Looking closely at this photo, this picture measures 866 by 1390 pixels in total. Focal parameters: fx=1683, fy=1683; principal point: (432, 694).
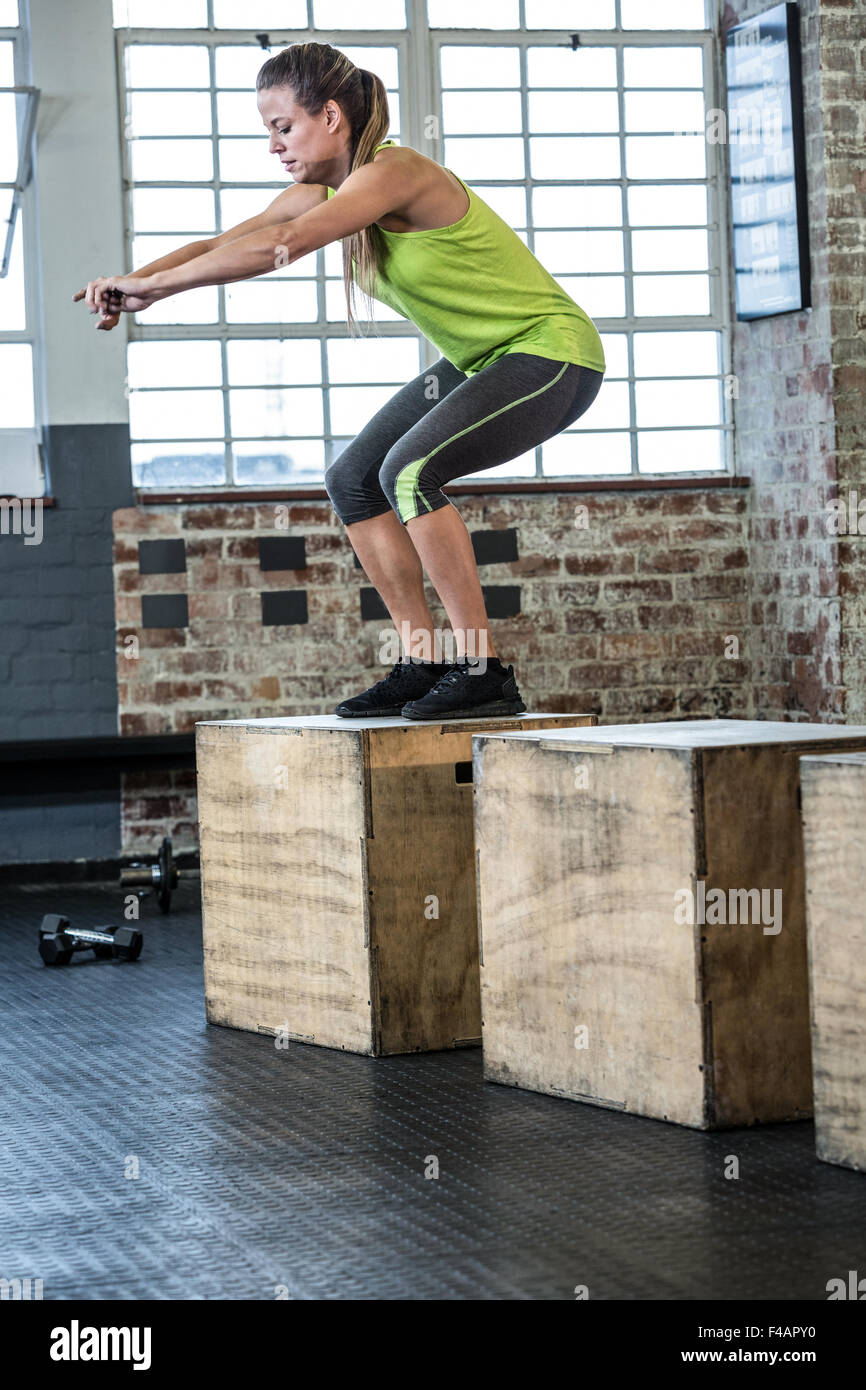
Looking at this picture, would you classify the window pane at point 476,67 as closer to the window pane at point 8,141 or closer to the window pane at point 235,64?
the window pane at point 235,64

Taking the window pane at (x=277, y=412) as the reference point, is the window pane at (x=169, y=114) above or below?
above

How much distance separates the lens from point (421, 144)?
6.05 m

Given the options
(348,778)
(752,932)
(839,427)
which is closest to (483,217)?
(348,778)

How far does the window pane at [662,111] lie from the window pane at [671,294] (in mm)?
549

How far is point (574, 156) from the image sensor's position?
6.22 m

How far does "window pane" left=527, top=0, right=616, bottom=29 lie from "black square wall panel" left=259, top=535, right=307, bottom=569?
2100 millimetres

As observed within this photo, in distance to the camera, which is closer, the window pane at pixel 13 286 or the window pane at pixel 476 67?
the window pane at pixel 13 286

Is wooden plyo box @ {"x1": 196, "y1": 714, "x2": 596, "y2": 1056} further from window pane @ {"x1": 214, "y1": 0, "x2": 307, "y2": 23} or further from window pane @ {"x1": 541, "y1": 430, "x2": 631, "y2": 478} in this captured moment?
window pane @ {"x1": 214, "y1": 0, "x2": 307, "y2": 23}

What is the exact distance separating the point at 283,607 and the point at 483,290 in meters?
2.86

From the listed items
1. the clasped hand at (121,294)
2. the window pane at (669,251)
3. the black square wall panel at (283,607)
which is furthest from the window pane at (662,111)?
the clasped hand at (121,294)

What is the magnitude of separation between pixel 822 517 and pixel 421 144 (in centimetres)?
196

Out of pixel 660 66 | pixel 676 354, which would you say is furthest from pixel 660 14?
pixel 676 354

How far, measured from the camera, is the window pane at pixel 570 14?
20.2 ft

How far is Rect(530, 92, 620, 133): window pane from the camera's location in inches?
243
